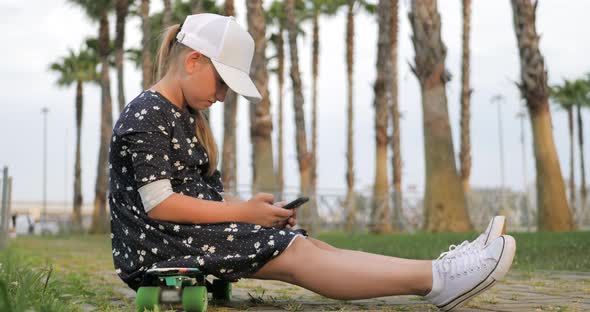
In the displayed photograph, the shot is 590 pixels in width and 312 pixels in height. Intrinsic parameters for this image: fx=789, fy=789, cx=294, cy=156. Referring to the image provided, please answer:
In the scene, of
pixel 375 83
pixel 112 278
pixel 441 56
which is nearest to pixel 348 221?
pixel 375 83

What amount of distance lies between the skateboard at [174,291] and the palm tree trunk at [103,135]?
1011 inches

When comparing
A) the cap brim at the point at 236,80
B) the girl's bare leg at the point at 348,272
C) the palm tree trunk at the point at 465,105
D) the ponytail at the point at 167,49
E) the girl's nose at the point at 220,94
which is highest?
the palm tree trunk at the point at 465,105

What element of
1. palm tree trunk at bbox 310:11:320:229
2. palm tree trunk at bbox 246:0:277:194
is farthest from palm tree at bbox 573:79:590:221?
palm tree trunk at bbox 246:0:277:194

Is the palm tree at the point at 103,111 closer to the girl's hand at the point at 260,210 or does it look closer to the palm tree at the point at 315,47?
the palm tree at the point at 315,47

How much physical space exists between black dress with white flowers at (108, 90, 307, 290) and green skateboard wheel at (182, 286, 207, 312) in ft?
0.43

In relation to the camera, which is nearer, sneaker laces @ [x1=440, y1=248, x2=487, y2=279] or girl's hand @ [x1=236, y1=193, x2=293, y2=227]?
sneaker laces @ [x1=440, y1=248, x2=487, y2=279]

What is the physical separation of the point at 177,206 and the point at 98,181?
93.7 feet

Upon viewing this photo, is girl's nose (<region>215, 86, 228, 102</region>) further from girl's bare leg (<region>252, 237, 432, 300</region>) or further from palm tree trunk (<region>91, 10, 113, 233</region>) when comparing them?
palm tree trunk (<region>91, 10, 113, 233</region>)

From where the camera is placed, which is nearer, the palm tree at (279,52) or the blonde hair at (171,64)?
the blonde hair at (171,64)

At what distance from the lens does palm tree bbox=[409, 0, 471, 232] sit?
15250mm

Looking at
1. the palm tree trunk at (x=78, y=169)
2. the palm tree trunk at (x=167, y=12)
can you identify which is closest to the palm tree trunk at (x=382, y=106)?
the palm tree trunk at (x=167, y=12)

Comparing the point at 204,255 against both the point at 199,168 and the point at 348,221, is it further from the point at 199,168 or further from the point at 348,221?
the point at 348,221

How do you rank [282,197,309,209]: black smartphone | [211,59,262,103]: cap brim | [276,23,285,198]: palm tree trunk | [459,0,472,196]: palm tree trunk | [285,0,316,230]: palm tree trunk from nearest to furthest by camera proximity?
[211,59,262,103]: cap brim, [282,197,309,209]: black smartphone, [285,0,316,230]: palm tree trunk, [459,0,472,196]: palm tree trunk, [276,23,285,198]: palm tree trunk

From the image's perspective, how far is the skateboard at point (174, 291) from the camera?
332cm
